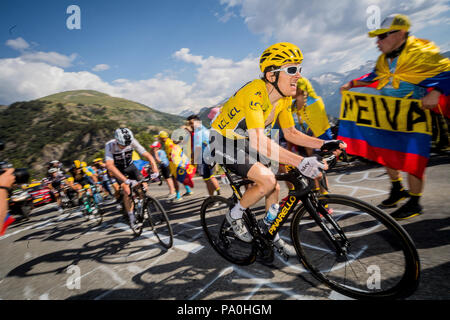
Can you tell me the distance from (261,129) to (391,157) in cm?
270

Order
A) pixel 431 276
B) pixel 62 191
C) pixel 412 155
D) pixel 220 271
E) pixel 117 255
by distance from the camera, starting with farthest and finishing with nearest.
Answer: pixel 62 191, pixel 117 255, pixel 412 155, pixel 220 271, pixel 431 276

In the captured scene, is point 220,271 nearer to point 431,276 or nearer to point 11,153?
point 431,276

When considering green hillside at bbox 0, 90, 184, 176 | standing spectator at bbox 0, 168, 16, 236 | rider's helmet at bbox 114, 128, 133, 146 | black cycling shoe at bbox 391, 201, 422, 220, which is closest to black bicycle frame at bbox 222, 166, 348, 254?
black cycling shoe at bbox 391, 201, 422, 220

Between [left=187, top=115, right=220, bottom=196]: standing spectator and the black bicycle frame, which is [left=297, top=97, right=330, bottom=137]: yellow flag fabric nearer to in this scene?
the black bicycle frame

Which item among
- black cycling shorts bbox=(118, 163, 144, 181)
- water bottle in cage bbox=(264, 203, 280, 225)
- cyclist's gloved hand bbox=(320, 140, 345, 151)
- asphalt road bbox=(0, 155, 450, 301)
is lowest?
asphalt road bbox=(0, 155, 450, 301)

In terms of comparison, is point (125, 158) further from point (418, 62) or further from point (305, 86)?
point (418, 62)

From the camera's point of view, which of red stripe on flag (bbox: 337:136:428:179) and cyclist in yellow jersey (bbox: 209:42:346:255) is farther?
red stripe on flag (bbox: 337:136:428:179)

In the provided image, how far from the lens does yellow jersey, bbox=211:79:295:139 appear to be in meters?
2.25

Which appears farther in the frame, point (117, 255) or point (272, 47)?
point (117, 255)

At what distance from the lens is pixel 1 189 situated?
2402mm

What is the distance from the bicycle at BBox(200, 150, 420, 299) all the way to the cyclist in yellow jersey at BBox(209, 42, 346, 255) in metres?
0.19

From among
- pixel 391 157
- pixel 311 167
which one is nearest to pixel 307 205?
pixel 311 167
